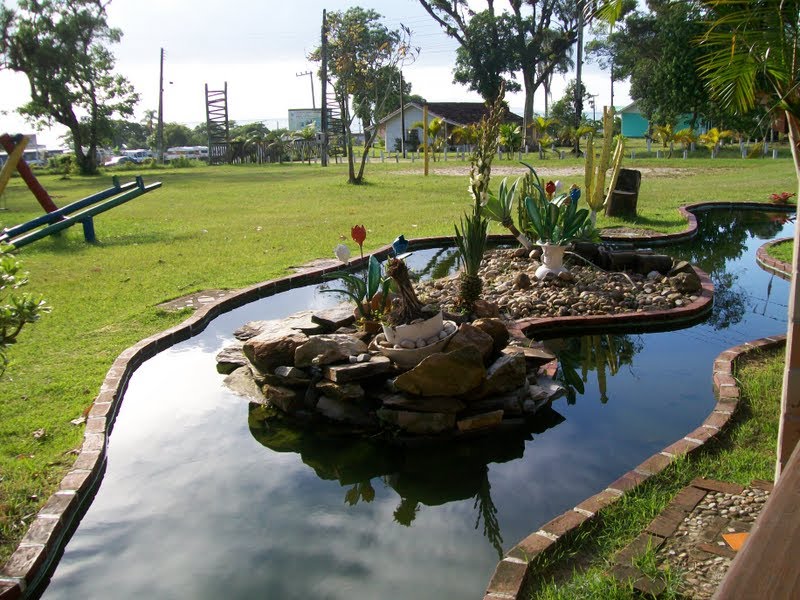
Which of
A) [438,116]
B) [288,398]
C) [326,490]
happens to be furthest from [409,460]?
[438,116]

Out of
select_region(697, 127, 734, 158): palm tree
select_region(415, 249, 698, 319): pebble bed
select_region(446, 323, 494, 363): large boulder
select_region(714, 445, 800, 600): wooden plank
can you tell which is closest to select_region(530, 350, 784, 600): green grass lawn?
select_region(446, 323, 494, 363): large boulder

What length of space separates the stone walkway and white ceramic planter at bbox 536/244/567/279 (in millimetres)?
4053

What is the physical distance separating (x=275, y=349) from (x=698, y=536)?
294 centimetres

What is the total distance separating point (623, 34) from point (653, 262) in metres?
33.3

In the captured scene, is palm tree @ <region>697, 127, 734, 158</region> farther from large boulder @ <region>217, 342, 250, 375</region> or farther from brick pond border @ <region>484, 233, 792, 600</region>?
large boulder @ <region>217, 342, 250, 375</region>

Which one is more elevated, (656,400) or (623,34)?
(623,34)

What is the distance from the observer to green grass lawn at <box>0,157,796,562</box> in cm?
439

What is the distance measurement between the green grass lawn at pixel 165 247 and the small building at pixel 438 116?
20.5m

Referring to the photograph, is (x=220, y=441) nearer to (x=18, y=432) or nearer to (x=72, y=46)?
(x=18, y=432)

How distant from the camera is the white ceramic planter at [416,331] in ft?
15.5

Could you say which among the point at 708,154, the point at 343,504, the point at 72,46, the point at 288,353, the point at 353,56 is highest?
the point at 72,46

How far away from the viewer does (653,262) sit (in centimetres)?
772

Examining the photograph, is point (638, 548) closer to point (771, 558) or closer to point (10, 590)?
point (771, 558)

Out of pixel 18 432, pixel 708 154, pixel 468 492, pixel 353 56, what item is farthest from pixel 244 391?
pixel 708 154
